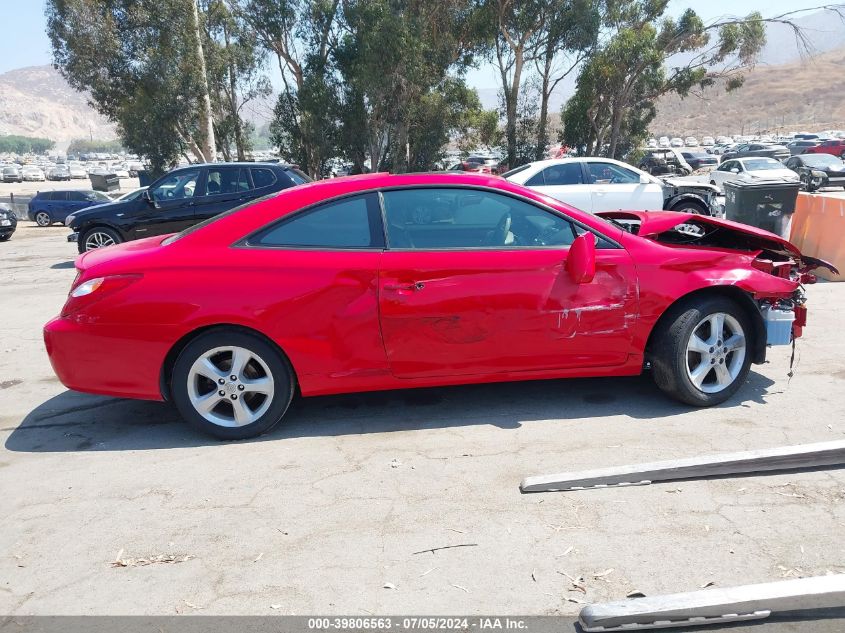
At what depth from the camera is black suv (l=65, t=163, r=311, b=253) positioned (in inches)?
467

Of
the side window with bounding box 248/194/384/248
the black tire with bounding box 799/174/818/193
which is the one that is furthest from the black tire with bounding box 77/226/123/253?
the black tire with bounding box 799/174/818/193

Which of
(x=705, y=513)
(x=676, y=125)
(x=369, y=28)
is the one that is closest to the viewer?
(x=705, y=513)

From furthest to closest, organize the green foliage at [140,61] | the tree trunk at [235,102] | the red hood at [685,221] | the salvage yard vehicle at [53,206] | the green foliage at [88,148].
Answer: the green foliage at [88,148], the tree trunk at [235,102], the salvage yard vehicle at [53,206], the green foliage at [140,61], the red hood at [685,221]

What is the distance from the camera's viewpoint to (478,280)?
440 cm

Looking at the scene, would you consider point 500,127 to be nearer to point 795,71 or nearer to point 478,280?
point 478,280

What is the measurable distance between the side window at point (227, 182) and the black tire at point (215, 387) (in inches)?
318

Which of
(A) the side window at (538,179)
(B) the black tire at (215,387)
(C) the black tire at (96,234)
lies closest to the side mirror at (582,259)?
(B) the black tire at (215,387)

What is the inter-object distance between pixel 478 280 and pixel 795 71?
165m

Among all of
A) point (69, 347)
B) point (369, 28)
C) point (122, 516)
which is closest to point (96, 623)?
point (122, 516)

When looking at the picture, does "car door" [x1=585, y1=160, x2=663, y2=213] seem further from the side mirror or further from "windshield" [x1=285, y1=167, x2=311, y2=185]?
the side mirror

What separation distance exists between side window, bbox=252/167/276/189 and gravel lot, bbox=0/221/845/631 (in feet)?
23.2

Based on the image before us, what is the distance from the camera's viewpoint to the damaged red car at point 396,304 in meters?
4.33

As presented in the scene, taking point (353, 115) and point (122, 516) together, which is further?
point (353, 115)

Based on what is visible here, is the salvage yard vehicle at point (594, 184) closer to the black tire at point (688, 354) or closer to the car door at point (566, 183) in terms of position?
the car door at point (566, 183)
